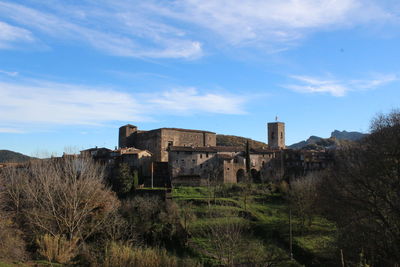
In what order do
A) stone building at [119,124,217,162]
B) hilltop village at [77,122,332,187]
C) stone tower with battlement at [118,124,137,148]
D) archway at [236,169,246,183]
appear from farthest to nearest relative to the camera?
stone tower with battlement at [118,124,137,148] < stone building at [119,124,217,162] < archway at [236,169,246,183] < hilltop village at [77,122,332,187]

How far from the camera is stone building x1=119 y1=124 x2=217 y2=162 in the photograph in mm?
57875

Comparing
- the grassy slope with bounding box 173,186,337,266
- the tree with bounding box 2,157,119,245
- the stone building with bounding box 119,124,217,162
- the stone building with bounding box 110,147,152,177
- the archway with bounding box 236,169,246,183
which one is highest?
the stone building with bounding box 119,124,217,162

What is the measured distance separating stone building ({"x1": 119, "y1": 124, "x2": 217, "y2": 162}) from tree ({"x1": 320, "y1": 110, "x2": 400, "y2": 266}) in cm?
3813

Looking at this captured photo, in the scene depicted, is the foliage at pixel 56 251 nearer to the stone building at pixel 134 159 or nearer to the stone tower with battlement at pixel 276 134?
the stone building at pixel 134 159

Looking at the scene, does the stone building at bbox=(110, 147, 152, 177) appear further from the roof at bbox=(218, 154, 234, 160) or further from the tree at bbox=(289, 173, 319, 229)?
the tree at bbox=(289, 173, 319, 229)

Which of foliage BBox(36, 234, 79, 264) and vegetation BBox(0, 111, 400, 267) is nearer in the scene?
vegetation BBox(0, 111, 400, 267)

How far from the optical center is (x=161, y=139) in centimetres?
5781

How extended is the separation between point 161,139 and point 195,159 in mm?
8888

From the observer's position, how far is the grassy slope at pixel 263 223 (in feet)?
93.7

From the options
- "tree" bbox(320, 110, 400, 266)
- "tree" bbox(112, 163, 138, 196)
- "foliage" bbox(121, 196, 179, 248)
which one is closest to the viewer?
"tree" bbox(320, 110, 400, 266)

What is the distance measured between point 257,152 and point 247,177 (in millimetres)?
8094

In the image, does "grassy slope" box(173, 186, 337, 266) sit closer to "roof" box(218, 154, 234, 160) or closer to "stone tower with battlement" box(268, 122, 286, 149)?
"roof" box(218, 154, 234, 160)

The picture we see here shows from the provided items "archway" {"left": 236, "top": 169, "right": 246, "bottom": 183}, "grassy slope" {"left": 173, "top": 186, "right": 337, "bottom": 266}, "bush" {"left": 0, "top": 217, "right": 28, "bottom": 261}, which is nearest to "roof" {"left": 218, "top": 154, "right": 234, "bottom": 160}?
"archway" {"left": 236, "top": 169, "right": 246, "bottom": 183}

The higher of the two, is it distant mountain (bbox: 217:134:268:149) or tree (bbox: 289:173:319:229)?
distant mountain (bbox: 217:134:268:149)
